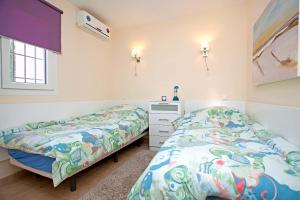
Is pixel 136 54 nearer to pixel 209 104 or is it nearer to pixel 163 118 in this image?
pixel 163 118

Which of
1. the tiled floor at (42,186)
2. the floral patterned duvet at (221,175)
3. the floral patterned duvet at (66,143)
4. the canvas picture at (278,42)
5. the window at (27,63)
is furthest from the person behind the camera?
the window at (27,63)

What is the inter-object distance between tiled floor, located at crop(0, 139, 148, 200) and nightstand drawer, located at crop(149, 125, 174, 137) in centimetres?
92

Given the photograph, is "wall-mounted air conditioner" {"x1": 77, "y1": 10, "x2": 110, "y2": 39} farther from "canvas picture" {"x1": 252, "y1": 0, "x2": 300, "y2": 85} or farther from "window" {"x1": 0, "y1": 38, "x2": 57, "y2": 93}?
"canvas picture" {"x1": 252, "y1": 0, "x2": 300, "y2": 85}

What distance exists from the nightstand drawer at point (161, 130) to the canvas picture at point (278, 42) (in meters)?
1.43

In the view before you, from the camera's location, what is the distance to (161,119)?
2.63 meters

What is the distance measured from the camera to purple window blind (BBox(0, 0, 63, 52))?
166 cm

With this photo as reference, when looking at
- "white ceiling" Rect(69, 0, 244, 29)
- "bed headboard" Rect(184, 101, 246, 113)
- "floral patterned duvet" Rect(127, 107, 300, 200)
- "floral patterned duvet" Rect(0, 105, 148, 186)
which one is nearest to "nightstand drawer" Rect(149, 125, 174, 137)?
"bed headboard" Rect(184, 101, 246, 113)

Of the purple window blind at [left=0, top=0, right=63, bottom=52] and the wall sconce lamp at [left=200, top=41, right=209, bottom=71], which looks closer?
the purple window blind at [left=0, top=0, right=63, bottom=52]

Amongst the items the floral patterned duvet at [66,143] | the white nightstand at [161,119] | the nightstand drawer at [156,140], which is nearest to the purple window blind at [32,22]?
the floral patterned duvet at [66,143]

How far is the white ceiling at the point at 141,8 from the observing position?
2443 millimetres

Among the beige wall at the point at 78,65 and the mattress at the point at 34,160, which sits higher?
the beige wall at the point at 78,65

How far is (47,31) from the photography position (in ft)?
6.77

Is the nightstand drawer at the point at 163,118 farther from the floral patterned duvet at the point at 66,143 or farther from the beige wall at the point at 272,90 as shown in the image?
the beige wall at the point at 272,90

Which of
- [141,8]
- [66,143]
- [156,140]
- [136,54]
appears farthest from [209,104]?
[66,143]
